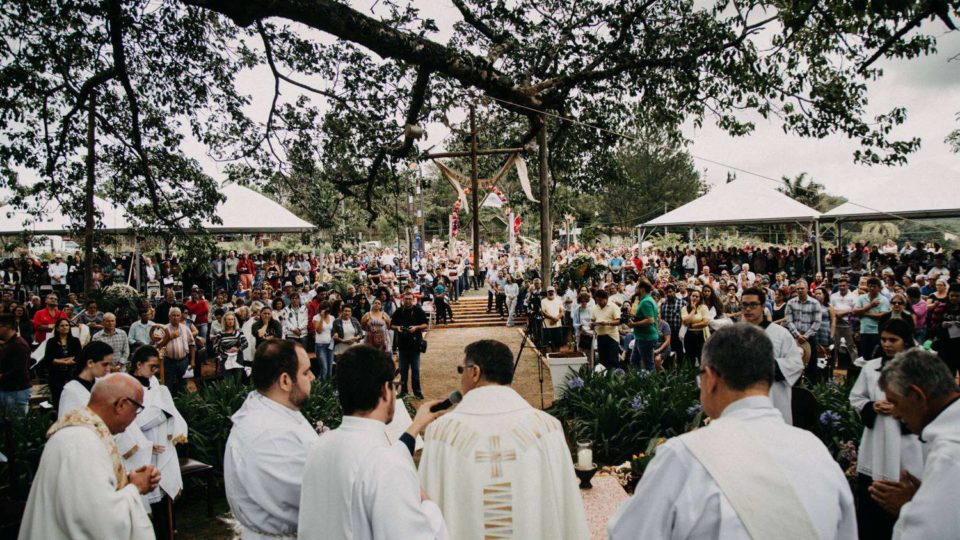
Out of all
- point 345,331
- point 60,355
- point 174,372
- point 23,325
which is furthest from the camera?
point 23,325

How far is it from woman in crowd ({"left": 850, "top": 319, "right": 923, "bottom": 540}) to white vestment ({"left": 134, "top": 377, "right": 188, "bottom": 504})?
4986 millimetres

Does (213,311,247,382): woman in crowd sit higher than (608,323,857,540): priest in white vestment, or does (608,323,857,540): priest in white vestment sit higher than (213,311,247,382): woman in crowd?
(608,323,857,540): priest in white vestment

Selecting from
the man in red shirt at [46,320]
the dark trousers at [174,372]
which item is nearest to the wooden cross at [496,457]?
the dark trousers at [174,372]

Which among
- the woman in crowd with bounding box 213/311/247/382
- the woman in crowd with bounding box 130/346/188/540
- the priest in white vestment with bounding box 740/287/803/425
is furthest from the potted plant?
the woman in crowd with bounding box 130/346/188/540

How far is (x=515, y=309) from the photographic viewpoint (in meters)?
20.3

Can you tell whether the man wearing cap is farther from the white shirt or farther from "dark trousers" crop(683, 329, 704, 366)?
the white shirt

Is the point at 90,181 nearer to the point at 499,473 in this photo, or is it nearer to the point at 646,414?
the point at 646,414

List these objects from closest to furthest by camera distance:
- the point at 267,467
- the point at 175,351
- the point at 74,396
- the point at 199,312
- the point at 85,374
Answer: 1. the point at 267,467
2. the point at 74,396
3. the point at 85,374
4. the point at 175,351
5. the point at 199,312

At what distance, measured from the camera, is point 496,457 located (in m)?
2.93

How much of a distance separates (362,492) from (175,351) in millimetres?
8702

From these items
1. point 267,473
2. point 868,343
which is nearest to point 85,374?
point 267,473

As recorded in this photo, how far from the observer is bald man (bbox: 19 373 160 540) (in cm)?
255

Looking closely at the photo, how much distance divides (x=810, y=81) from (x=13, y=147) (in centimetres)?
1170

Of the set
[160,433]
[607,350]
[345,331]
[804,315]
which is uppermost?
[804,315]
